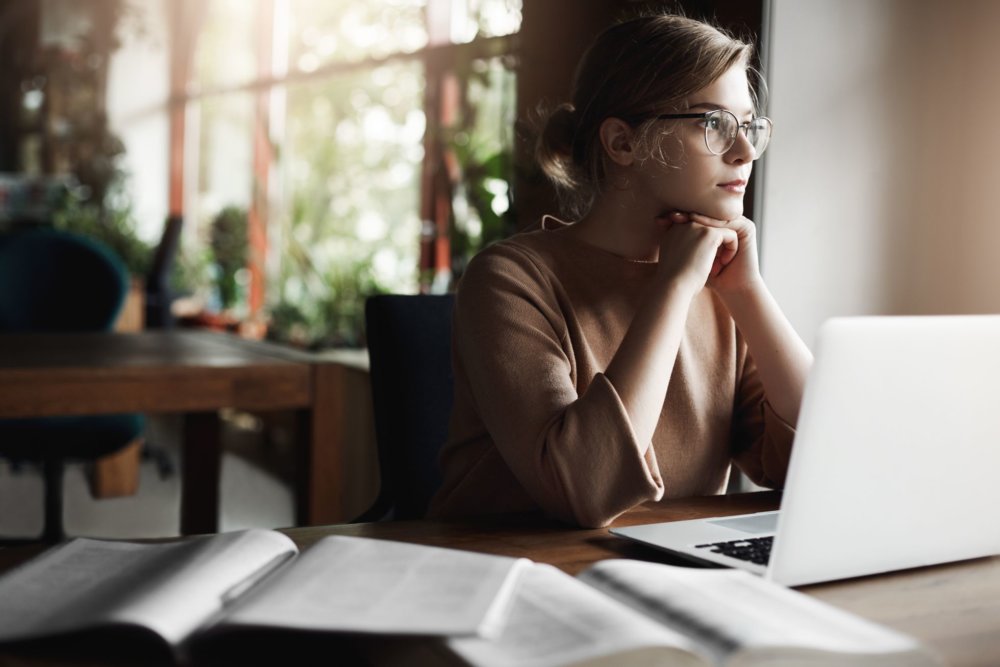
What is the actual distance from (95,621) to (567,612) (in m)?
0.31

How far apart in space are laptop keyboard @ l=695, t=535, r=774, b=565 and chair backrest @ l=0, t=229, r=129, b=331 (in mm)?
2681

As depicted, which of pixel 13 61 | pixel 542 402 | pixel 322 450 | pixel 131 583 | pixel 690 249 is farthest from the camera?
pixel 13 61

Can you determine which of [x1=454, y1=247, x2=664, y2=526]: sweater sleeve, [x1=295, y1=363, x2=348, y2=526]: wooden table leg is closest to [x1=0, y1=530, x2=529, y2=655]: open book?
[x1=454, y1=247, x2=664, y2=526]: sweater sleeve

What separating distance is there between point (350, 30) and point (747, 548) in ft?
17.5

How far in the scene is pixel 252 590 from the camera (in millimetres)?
779

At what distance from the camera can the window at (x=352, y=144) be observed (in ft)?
13.2

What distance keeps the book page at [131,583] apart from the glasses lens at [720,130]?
0.76 meters

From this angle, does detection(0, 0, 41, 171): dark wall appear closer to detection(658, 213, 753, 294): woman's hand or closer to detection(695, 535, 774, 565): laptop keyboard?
detection(658, 213, 753, 294): woman's hand

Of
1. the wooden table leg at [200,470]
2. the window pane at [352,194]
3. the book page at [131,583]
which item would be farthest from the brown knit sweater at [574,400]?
the window pane at [352,194]

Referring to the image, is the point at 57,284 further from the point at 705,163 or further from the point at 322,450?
the point at 705,163

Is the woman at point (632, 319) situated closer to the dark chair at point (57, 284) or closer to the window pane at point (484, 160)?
the window pane at point (484, 160)

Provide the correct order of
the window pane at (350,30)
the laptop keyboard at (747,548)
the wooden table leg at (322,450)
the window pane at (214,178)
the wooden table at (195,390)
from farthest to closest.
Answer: the window pane at (214,178) → the window pane at (350,30) → the wooden table leg at (322,450) → the wooden table at (195,390) → the laptop keyboard at (747,548)

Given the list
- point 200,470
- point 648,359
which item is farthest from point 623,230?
point 200,470

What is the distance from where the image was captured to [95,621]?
677 millimetres
